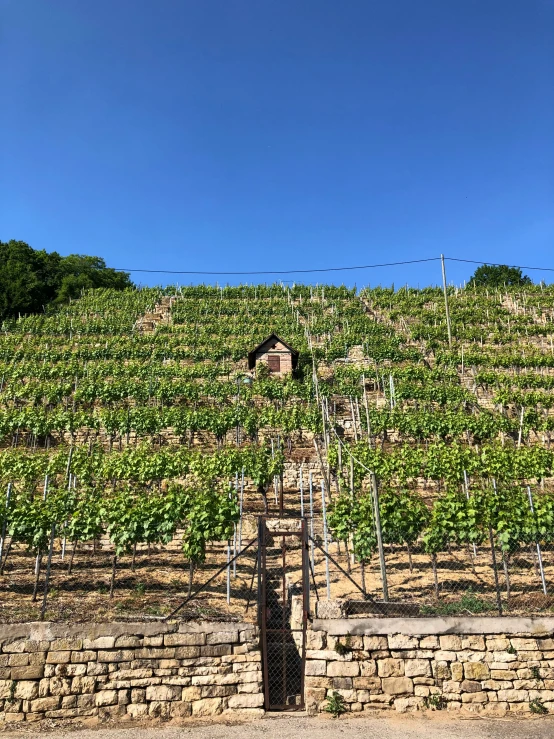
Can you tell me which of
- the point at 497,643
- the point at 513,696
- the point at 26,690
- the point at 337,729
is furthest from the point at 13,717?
the point at 513,696

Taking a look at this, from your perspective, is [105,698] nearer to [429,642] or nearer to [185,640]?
[185,640]

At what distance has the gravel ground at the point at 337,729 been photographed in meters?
5.33

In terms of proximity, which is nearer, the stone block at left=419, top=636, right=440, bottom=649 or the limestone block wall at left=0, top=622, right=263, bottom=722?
the limestone block wall at left=0, top=622, right=263, bottom=722

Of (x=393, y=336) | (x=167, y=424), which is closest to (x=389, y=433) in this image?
(x=167, y=424)

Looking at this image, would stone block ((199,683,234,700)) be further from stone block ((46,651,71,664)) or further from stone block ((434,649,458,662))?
stone block ((434,649,458,662))

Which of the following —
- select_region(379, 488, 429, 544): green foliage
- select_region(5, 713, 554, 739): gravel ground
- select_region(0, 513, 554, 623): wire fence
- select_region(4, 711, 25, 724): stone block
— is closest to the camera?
select_region(5, 713, 554, 739): gravel ground

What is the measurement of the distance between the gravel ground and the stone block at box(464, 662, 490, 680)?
1.45 feet

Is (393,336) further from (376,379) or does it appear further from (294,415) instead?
(294,415)

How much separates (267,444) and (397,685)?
11823mm

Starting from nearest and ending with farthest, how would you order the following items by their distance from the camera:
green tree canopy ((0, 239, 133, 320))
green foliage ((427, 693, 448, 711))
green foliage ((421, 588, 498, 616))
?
green foliage ((427, 693, 448, 711)), green foliage ((421, 588, 498, 616)), green tree canopy ((0, 239, 133, 320))

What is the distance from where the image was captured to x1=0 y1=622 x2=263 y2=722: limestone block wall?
5664 millimetres

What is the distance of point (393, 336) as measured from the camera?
1210 inches

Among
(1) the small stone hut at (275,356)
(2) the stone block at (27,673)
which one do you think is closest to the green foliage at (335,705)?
(2) the stone block at (27,673)

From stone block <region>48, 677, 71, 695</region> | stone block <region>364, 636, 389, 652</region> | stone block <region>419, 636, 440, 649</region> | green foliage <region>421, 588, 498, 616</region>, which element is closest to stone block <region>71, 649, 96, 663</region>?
stone block <region>48, 677, 71, 695</region>
